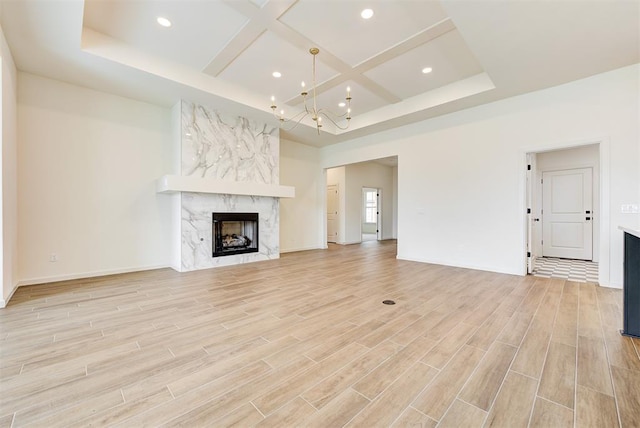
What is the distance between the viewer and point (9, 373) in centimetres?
179

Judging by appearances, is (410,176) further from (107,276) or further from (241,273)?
(107,276)

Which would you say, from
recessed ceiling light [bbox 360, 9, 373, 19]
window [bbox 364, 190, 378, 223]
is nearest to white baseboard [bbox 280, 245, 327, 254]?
window [bbox 364, 190, 378, 223]

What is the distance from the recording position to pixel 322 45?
12.0 ft

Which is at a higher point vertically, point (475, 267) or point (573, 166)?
point (573, 166)

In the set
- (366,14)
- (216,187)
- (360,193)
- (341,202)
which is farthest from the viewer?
(360,193)

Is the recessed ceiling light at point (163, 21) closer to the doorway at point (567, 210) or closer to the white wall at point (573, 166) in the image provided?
the doorway at point (567, 210)

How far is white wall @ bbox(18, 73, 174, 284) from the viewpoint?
4012mm

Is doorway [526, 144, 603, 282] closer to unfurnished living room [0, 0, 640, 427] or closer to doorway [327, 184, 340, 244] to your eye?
unfurnished living room [0, 0, 640, 427]

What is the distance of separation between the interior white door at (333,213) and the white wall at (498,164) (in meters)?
2.86

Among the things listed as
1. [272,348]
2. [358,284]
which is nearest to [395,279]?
[358,284]

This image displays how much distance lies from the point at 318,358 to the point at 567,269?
5.73 m

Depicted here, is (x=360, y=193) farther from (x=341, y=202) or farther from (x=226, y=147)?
(x=226, y=147)

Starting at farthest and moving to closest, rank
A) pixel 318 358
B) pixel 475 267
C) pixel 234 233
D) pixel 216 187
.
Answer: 1. pixel 234 233
2. pixel 216 187
3. pixel 475 267
4. pixel 318 358

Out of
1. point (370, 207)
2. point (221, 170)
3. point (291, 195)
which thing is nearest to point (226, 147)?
point (221, 170)
